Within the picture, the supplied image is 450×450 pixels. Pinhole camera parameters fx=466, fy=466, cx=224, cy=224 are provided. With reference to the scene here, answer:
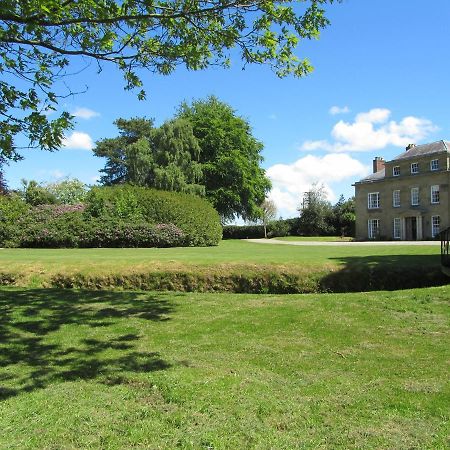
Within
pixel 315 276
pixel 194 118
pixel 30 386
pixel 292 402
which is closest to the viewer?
pixel 292 402

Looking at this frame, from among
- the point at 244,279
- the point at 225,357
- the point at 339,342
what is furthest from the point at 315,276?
the point at 225,357

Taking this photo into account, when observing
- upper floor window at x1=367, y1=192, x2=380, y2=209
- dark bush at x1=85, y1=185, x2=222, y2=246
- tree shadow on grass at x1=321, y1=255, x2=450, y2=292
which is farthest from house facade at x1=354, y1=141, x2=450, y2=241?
tree shadow on grass at x1=321, y1=255, x2=450, y2=292

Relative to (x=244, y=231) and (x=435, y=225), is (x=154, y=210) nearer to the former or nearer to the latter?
(x=435, y=225)

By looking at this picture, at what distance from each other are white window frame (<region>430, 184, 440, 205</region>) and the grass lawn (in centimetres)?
3701

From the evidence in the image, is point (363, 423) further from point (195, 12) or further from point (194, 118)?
point (194, 118)

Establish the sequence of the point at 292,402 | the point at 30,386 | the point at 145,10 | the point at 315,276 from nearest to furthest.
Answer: the point at 292,402 < the point at 30,386 < the point at 145,10 < the point at 315,276

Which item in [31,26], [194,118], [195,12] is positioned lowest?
[31,26]

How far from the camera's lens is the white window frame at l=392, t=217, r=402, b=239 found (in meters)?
46.3

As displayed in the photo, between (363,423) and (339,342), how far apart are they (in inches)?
103

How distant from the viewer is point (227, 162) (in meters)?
48.6

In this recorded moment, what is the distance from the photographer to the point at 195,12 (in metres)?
7.70

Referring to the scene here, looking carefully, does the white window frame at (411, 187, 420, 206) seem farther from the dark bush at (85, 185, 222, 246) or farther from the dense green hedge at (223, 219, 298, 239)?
the dark bush at (85, 185, 222, 246)

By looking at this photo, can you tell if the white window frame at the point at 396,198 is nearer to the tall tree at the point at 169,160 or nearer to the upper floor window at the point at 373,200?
the upper floor window at the point at 373,200

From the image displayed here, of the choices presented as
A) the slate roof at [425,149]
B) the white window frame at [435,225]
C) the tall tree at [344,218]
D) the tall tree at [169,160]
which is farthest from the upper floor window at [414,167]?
the tall tree at [169,160]
